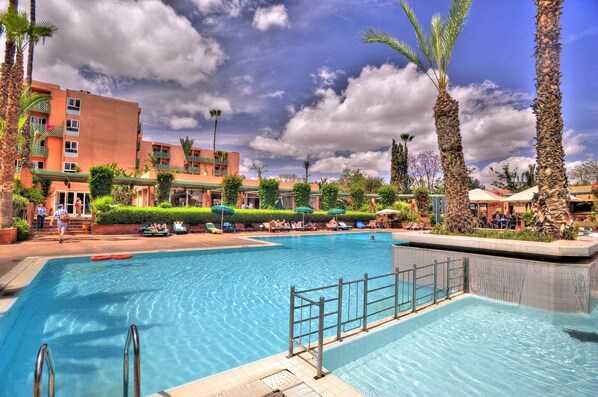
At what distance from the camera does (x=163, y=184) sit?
2647cm

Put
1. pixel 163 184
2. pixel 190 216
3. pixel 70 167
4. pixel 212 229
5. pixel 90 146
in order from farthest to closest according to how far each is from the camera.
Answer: pixel 90 146 → pixel 70 167 → pixel 163 184 → pixel 190 216 → pixel 212 229

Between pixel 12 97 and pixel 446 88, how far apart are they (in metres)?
19.9

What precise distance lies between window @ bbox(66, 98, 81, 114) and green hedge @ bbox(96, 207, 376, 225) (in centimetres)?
2279

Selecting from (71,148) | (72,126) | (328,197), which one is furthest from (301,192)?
(72,126)

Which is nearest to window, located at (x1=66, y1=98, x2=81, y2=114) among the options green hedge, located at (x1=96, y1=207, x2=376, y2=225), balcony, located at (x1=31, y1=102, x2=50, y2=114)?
balcony, located at (x1=31, y1=102, x2=50, y2=114)

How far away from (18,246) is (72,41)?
19.0m

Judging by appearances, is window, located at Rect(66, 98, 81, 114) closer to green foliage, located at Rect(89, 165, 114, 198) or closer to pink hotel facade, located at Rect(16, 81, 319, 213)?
pink hotel facade, located at Rect(16, 81, 319, 213)

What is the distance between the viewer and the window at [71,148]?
34031 millimetres

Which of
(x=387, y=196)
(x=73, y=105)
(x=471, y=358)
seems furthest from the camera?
(x=387, y=196)

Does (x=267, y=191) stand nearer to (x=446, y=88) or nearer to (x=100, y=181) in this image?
(x=100, y=181)

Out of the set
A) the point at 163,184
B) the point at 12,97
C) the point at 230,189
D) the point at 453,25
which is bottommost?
the point at 230,189

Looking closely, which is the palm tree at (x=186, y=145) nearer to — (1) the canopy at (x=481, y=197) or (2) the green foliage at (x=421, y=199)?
(2) the green foliage at (x=421, y=199)

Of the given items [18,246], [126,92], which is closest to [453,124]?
[18,246]

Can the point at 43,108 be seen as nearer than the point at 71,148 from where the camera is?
Yes
